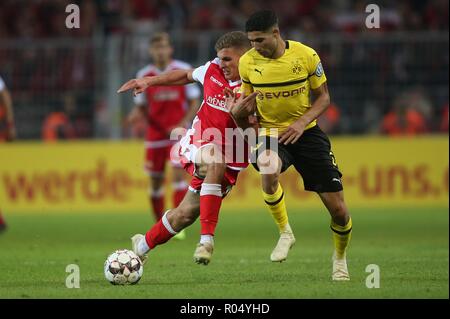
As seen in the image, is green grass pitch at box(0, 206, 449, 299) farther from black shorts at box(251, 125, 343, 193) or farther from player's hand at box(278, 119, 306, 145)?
player's hand at box(278, 119, 306, 145)

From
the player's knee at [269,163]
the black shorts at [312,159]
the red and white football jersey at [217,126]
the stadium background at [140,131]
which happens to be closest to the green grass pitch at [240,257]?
the stadium background at [140,131]

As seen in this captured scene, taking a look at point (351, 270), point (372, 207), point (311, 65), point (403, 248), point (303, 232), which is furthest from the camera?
point (372, 207)

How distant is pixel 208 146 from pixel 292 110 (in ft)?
2.78

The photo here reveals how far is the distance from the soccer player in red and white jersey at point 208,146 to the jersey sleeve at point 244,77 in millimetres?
131

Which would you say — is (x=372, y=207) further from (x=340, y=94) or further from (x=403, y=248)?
(x=403, y=248)

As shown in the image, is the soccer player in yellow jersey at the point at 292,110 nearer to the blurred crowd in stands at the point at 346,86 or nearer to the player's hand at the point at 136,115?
the player's hand at the point at 136,115

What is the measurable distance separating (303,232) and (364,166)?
184 inches

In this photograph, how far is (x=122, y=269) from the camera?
26.8ft

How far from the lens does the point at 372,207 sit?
1831 cm

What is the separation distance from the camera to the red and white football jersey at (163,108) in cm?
1436

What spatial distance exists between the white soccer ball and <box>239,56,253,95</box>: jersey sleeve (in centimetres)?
172

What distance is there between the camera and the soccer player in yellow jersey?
8219 millimetres

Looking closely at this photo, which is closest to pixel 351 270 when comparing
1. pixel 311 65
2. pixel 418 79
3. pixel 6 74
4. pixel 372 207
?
pixel 311 65

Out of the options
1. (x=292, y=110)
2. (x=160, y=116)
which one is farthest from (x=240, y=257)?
(x=160, y=116)
